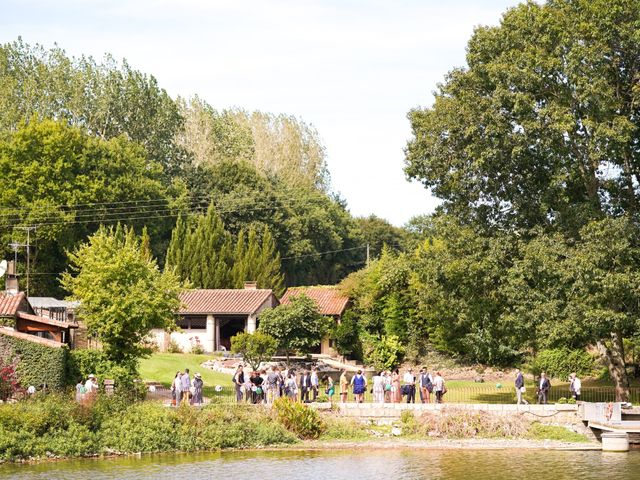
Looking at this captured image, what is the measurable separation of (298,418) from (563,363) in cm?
1728

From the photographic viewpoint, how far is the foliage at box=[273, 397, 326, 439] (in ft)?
118

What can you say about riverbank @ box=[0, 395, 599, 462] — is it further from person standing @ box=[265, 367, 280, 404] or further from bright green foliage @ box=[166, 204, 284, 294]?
bright green foliage @ box=[166, 204, 284, 294]

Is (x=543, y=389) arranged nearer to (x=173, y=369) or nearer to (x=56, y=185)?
(x=173, y=369)

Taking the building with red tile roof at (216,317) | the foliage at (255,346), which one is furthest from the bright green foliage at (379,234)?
the foliage at (255,346)

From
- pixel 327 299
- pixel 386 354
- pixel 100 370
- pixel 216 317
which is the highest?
pixel 327 299

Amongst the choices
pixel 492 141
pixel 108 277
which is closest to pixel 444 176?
pixel 492 141

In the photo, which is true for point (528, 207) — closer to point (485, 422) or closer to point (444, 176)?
point (444, 176)

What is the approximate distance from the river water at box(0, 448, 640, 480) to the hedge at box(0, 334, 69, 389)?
5.86 metres

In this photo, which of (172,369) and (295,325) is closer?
(172,369)

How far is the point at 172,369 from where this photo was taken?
51.2 meters

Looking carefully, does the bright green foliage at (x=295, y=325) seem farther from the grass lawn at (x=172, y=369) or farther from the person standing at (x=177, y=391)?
the person standing at (x=177, y=391)

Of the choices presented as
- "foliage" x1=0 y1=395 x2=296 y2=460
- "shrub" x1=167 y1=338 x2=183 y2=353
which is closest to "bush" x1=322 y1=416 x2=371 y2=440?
"foliage" x1=0 y1=395 x2=296 y2=460

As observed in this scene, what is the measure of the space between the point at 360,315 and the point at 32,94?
38827 millimetres

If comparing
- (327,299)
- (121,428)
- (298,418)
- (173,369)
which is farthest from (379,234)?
(121,428)
